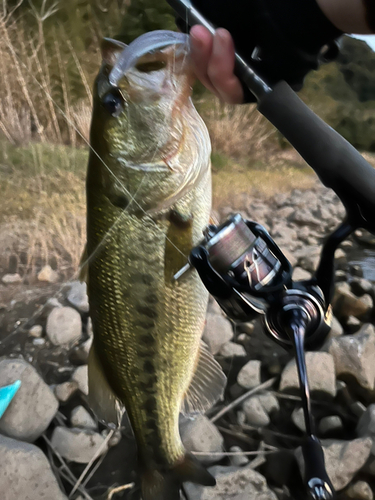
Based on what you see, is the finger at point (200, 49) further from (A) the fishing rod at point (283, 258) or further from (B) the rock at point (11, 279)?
(B) the rock at point (11, 279)

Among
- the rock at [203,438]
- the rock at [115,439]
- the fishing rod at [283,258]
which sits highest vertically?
the fishing rod at [283,258]

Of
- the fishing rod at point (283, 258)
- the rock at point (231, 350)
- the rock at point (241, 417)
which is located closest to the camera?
the fishing rod at point (283, 258)

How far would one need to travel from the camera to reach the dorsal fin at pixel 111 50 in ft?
1.86

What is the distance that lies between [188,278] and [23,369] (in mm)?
470

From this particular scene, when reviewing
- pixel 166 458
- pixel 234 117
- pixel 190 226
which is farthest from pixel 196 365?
pixel 234 117

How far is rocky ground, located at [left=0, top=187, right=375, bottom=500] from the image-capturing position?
83cm

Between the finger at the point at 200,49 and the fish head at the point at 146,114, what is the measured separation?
0.04 ft

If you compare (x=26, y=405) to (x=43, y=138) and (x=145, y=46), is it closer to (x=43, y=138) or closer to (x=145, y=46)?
(x=43, y=138)

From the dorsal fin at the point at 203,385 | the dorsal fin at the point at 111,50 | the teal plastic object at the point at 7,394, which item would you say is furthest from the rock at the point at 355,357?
the dorsal fin at the point at 111,50

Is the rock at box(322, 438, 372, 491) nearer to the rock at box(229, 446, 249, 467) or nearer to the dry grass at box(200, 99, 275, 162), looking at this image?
the rock at box(229, 446, 249, 467)

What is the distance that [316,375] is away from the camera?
3.57 feet

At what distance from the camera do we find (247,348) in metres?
1.13

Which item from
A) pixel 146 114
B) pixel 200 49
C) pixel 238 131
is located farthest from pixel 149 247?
pixel 238 131

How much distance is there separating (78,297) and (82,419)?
293mm
